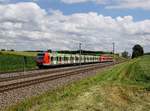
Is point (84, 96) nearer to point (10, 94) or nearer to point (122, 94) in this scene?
point (122, 94)

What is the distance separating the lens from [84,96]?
18.0m

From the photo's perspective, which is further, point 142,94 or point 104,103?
point 142,94

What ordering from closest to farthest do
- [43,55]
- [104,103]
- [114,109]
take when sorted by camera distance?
[114,109] < [104,103] < [43,55]

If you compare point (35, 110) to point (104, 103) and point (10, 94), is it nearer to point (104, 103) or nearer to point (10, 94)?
point (104, 103)

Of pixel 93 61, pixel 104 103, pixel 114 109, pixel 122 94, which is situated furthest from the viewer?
pixel 93 61

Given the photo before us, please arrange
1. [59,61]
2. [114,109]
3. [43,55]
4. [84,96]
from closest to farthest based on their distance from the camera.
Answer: [114,109] → [84,96] → [43,55] → [59,61]

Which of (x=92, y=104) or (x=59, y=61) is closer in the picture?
(x=92, y=104)

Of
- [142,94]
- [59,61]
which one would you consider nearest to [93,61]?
[59,61]

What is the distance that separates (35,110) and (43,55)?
42423 millimetres

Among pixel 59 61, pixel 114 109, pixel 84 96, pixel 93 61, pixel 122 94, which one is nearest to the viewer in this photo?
pixel 114 109

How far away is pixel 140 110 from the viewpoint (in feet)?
52.6

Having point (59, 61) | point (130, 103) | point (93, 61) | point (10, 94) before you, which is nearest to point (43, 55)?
point (59, 61)

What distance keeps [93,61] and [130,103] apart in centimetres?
8532

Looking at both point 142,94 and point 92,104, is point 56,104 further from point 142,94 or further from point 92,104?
point 142,94
